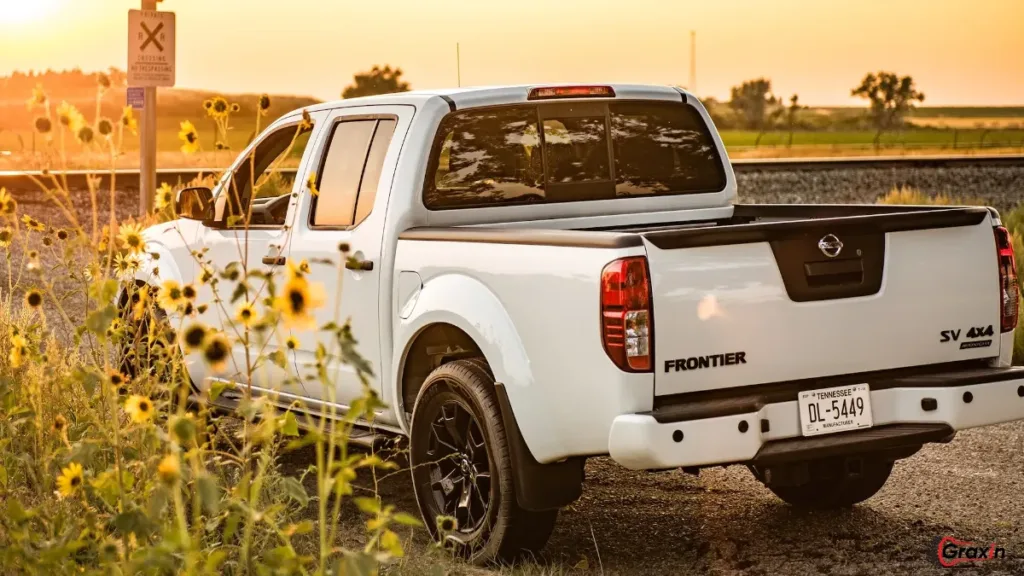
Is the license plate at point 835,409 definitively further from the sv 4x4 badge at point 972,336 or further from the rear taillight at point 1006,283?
the rear taillight at point 1006,283

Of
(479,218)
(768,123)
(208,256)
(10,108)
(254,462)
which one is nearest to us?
(479,218)

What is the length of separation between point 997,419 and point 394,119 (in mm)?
3092

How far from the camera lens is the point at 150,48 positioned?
18.4 m

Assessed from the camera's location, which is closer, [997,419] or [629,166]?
[997,419]

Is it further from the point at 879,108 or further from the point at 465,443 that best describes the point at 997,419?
the point at 879,108

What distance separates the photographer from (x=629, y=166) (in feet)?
24.4

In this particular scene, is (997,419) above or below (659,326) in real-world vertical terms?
below

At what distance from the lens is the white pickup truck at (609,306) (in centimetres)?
545

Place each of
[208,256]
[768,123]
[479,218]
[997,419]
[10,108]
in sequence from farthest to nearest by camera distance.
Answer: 1. [768,123]
2. [10,108]
3. [208,256]
4. [479,218]
5. [997,419]

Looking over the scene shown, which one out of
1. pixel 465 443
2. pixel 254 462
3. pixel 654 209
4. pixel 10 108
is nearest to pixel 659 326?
pixel 465 443

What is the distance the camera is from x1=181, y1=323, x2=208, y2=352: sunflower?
12.9 ft

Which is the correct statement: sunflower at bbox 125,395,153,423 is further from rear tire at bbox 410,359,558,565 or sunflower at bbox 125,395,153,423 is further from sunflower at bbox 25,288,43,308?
rear tire at bbox 410,359,558,565

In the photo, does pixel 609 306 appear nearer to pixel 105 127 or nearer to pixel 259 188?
pixel 105 127

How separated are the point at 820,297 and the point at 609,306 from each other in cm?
92
